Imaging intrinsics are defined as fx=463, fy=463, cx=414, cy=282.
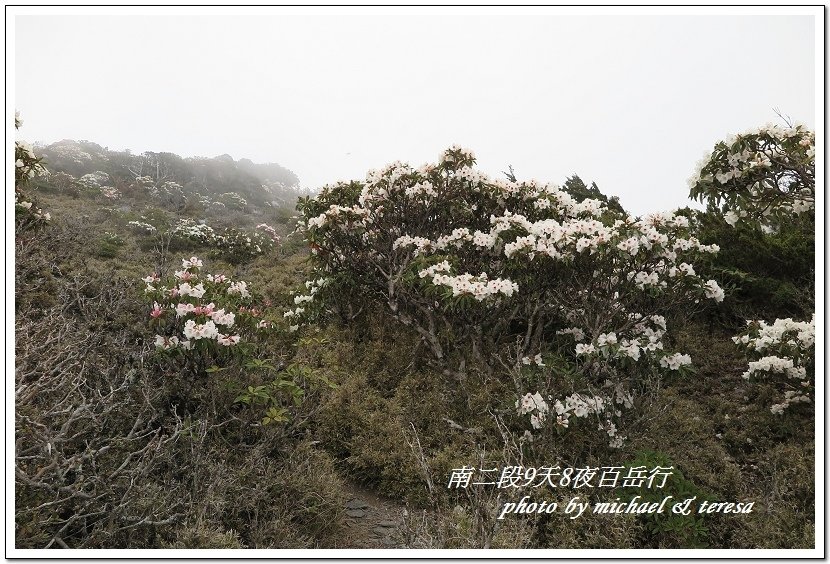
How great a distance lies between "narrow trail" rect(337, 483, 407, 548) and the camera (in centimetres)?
346

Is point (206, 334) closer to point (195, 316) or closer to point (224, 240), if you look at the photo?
point (195, 316)

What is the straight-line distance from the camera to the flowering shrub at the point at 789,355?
390cm

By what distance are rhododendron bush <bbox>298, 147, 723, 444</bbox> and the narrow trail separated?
4.82 feet

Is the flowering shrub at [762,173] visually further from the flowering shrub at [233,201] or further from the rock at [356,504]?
the flowering shrub at [233,201]

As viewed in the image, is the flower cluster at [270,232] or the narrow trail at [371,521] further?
the flower cluster at [270,232]

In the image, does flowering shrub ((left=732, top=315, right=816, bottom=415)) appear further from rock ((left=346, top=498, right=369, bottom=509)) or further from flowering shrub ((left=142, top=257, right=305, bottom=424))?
flowering shrub ((left=142, top=257, right=305, bottom=424))

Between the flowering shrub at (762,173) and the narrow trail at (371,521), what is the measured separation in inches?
153

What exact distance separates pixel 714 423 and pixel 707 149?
2771mm

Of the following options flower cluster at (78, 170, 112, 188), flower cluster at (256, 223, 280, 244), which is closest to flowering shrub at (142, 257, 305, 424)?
flower cluster at (256, 223, 280, 244)

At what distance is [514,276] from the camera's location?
5.08 m

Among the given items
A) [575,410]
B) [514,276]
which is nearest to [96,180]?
[514,276]

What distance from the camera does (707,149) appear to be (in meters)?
4.33

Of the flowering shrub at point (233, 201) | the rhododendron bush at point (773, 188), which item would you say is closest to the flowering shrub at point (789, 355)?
the rhododendron bush at point (773, 188)

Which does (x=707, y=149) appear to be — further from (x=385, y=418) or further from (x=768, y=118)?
(x=385, y=418)
